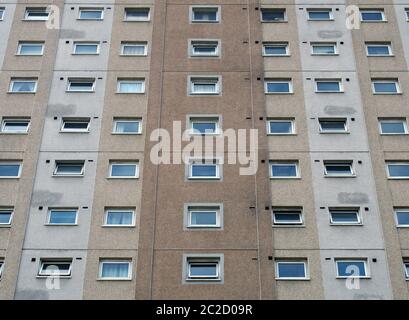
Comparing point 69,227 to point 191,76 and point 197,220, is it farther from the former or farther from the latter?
point 191,76

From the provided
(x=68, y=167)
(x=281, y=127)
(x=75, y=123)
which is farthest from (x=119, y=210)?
(x=281, y=127)

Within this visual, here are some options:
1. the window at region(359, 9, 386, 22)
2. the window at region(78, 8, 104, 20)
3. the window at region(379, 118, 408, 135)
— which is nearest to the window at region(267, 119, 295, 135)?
the window at region(379, 118, 408, 135)

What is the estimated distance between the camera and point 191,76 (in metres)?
30.9

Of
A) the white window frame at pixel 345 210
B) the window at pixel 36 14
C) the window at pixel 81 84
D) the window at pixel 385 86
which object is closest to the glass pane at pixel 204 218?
the white window frame at pixel 345 210

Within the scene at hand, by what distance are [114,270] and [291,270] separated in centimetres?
697

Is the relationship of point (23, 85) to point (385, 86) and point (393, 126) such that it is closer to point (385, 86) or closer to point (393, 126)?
point (385, 86)

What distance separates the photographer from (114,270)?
2542 centimetres

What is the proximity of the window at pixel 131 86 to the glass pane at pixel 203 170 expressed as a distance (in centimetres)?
502

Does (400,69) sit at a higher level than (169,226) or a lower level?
higher

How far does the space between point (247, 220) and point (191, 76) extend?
27.0ft

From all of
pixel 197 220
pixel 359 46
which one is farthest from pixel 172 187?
pixel 359 46

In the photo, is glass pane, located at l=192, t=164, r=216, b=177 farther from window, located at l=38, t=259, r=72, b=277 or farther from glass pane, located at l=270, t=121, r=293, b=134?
window, located at l=38, t=259, r=72, b=277

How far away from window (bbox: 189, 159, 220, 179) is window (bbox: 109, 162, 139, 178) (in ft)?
7.89
